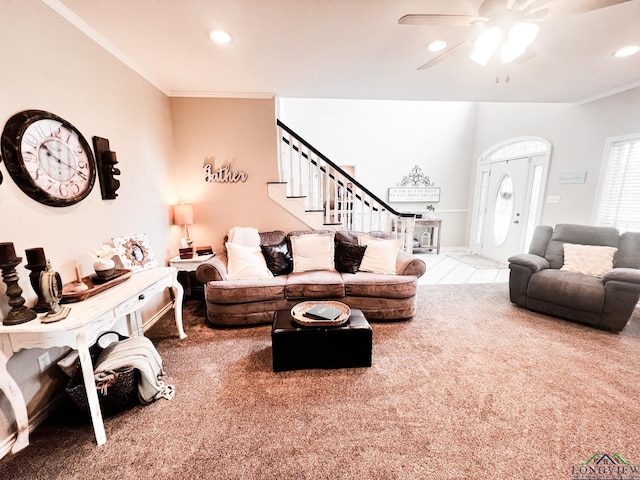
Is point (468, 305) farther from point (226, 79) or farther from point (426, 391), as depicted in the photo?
point (226, 79)

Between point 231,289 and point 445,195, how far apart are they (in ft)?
17.6

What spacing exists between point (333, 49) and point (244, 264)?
2.26 metres

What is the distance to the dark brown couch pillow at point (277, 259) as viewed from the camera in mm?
3031

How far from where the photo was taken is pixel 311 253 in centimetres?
314

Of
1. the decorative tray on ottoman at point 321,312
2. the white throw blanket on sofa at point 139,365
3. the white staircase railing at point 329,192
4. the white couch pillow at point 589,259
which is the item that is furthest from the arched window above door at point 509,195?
the white throw blanket on sofa at point 139,365

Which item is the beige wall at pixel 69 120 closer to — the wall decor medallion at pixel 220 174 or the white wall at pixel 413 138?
the wall decor medallion at pixel 220 174

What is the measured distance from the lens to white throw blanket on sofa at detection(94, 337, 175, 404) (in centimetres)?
165

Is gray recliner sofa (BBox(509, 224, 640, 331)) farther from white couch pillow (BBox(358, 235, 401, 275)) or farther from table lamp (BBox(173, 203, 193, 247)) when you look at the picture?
table lamp (BBox(173, 203, 193, 247))

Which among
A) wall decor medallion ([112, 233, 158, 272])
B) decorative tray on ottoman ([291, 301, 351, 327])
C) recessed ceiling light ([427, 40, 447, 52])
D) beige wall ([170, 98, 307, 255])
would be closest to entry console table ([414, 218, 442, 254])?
beige wall ([170, 98, 307, 255])

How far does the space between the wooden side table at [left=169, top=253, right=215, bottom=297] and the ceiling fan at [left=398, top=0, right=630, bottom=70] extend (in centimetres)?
291

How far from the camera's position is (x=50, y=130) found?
1.65 metres

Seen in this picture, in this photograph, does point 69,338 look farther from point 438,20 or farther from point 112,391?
point 438,20

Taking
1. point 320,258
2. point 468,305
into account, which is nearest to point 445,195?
point 468,305

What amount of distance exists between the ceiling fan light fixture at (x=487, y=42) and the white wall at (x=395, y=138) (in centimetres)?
408
